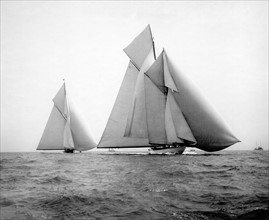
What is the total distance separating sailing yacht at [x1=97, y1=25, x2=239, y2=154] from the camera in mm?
37031

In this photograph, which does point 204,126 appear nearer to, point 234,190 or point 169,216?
point 234,190

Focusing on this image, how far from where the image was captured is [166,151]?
41.5 meters

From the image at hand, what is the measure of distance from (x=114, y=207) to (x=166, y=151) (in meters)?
34.7

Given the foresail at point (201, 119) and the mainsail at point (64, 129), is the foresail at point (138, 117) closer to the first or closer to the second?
the foresail at point (201, 119)

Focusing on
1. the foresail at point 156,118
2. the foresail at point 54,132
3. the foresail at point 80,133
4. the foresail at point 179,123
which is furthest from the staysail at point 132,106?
the foresail at point 54,132

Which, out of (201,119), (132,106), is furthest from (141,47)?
(201,119)

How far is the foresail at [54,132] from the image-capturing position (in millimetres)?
70438

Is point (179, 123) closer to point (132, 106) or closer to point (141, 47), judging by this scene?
point (132, 106)

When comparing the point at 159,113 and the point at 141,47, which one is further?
the point at 141,47

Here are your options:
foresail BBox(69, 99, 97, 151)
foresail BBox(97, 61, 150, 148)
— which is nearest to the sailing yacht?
foresail BBox(97, 61, 150, 148)

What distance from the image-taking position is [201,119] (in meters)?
36.7

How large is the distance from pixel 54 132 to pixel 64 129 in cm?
296

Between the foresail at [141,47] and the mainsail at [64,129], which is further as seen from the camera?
the mainsail at [64,129]

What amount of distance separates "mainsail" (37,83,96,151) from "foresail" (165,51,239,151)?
3587 centimetres
